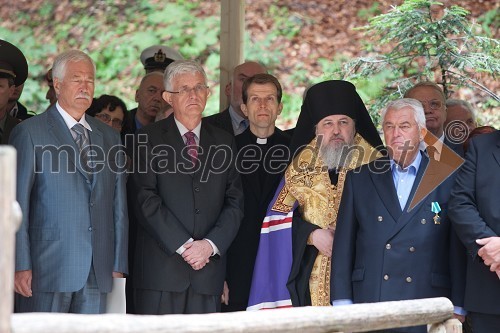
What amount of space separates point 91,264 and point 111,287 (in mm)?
220

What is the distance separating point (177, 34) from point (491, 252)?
36.3 ft

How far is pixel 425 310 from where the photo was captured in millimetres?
4637

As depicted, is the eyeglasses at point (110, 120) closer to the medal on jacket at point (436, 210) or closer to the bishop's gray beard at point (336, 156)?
the bishop's gray beard at point (336, 156)

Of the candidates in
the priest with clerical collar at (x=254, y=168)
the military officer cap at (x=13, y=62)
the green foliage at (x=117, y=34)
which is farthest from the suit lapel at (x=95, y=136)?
the green foliage at (x=117, y=34)

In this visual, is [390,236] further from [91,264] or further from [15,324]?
[15,324]

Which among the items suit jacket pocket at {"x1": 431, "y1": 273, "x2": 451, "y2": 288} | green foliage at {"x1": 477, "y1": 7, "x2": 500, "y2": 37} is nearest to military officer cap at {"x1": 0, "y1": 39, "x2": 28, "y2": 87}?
suit jacket pocket at {"x1": 431, "y1": 273, "x2": 451, "y2": 288}

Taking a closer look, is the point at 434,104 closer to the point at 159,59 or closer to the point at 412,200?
the point at 412,200

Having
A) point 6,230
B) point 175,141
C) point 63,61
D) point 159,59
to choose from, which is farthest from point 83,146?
point 159,59

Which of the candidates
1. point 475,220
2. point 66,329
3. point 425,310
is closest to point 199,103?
point 475,220

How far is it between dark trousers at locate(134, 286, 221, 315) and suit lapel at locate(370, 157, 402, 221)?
1302mm

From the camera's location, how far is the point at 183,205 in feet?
20.4

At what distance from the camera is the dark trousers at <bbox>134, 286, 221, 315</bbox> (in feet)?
20.1

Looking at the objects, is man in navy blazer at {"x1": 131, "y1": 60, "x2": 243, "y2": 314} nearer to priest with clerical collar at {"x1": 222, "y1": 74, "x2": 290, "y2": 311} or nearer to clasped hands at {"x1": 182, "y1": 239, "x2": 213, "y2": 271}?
clasped hands at {"x1": 182, "y1": 239, "x2": 213, "y2": 271}

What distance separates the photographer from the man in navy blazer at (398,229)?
18.6 ft
